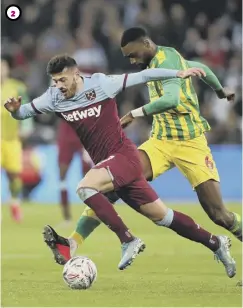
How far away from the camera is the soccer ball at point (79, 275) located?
8.40 m

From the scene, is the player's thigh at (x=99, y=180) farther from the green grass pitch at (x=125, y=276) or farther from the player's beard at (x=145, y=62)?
the player's beard at (x=145, y=62)

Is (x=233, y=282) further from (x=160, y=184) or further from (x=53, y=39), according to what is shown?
(x=53, y=39)

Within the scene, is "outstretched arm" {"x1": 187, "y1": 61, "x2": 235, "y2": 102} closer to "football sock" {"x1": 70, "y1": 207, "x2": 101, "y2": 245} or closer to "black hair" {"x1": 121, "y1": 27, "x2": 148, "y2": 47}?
"black hair" {"x1": 121, "y1": 27, "x2": 148, "y2": 47}

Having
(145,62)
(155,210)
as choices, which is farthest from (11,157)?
(155,210)

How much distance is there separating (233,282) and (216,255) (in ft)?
1.07

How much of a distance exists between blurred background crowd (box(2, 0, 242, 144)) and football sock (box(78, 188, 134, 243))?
34.4 ft

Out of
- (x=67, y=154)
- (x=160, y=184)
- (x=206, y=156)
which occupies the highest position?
(x=206, y=156)

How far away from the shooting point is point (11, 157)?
16.0 meters

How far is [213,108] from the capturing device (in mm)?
20172

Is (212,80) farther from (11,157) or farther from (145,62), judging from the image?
(11,157)

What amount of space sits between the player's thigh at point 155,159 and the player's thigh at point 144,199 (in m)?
0.68

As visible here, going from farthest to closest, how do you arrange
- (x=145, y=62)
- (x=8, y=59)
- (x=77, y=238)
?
1. (x=8, y=59)
2. (x=145, y=62)
3. (x=77, y=238)

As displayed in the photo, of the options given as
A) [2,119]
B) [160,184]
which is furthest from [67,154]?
[160,184]

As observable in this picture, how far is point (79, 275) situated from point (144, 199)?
101cm
